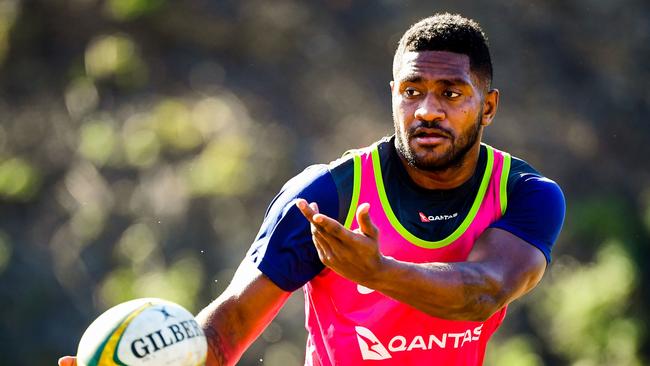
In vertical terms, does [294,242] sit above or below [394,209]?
below

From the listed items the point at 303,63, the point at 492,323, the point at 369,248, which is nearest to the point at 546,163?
the point at 303,63

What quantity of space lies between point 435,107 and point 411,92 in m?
0.18

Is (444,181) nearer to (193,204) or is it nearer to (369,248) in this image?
(369,248)

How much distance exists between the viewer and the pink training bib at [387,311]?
5.28 metres

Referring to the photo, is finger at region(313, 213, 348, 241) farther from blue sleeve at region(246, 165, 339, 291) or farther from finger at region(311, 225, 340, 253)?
blue sleeve at region(246, 165, 339, 291)

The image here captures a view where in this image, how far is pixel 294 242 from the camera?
519 centimetres

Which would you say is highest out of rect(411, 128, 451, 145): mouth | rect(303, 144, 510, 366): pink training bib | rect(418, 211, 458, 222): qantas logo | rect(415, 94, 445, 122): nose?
rect(415, 94, 445, 122): nose

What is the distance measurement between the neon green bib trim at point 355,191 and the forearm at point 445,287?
2.07 ft

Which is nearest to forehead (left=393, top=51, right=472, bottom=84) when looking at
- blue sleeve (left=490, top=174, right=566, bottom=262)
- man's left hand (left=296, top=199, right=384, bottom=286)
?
blue sleeve (left=490, top=174, right=566, bottom=262)

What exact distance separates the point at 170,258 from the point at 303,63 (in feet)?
10.7

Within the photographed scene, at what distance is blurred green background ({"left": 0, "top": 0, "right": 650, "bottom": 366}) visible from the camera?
11.9 metres

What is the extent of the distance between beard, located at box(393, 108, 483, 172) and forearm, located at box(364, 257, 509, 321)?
0.63 metres

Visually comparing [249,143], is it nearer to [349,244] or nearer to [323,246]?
[323,246]

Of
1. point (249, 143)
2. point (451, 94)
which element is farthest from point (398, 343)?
point (249, 143)
